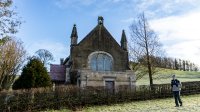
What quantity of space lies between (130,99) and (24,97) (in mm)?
10046

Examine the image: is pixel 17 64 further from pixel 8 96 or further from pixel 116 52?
pixel 8 96

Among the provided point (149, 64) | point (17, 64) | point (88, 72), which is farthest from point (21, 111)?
point (17, 64)

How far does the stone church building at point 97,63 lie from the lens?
4147 cm

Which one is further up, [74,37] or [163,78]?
[74,37]

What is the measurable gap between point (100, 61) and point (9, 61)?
12719 millimetres

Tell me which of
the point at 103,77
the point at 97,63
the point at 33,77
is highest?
the point at 97,63

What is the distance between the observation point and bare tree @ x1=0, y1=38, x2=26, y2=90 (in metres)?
41.3

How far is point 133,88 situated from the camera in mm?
28922

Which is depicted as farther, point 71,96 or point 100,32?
point 100,32

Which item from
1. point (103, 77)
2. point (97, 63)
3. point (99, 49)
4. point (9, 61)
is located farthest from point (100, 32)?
point (9, 61)

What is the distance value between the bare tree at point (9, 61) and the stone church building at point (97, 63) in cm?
570

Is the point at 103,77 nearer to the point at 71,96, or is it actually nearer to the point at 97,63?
the point at 97,63

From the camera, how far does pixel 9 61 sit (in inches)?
1677

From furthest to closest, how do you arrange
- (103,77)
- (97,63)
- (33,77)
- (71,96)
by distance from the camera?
(97,63) → (103,77) → (33,77) → (71,96)
